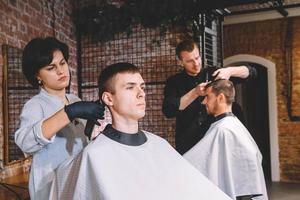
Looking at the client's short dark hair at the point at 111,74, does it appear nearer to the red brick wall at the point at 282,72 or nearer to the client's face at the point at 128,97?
the client's face at the point at 128,97

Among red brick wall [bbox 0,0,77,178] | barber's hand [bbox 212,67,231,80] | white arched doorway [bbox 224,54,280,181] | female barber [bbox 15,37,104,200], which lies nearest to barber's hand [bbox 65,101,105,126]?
female barber [bbox 15,37,104,200]

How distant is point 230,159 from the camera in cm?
255

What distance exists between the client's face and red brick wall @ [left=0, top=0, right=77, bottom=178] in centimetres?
143

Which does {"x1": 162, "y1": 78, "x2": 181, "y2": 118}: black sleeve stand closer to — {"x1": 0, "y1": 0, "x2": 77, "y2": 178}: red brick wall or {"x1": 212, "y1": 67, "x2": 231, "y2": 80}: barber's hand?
{"x1": 212, "y1": 67, "x2": 231, "y2": 80}: barber's hand

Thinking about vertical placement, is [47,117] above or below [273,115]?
above

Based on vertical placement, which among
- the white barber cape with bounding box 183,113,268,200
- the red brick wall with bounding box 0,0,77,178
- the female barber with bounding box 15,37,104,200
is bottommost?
the white barber cape with bounding box 183,113,268,200

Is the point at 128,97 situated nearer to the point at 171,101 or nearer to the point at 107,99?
the point at 107,99

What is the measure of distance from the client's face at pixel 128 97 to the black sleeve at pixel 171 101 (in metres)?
0.97

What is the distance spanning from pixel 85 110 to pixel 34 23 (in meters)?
1.96

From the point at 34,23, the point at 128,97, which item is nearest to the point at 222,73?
the point at 128,97

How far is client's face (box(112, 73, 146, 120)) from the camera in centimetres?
174

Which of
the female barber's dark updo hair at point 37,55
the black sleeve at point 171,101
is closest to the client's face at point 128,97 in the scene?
the female barber's dark updo hair at point 37,55

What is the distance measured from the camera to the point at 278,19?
6.16m

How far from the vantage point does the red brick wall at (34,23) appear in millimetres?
2908
